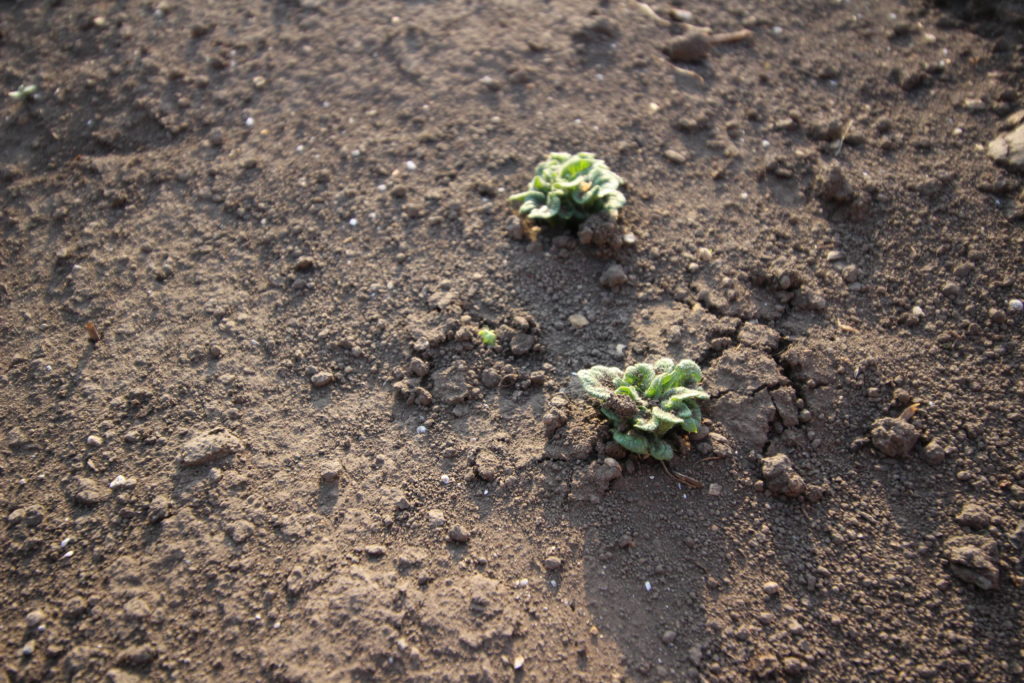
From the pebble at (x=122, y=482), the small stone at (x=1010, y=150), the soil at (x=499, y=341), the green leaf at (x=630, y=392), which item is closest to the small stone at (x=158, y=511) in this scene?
the soil at (x=499, y=341)

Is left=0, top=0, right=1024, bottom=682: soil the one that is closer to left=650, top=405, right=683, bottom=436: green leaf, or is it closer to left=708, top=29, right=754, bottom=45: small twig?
left=708, top=29, right=754, bottom=45: small twig

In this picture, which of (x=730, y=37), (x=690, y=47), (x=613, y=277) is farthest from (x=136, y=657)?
(x=730, y=37)

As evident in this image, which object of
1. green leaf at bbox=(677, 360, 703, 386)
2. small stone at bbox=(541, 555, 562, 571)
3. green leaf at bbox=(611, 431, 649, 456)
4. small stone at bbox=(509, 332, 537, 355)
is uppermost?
green leaf at bbox=(677, 360, 703, 386)

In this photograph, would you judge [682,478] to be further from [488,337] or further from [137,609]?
[137,609]

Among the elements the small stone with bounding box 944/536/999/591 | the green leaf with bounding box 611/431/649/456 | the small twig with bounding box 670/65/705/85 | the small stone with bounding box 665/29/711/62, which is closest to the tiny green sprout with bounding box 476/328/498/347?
the green leaf with bounding box 611/431/649/456

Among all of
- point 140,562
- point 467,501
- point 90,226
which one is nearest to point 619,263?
point 467,501

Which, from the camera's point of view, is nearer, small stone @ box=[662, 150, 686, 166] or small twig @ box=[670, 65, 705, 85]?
small stone @ box=[662, 150, 686, 166]

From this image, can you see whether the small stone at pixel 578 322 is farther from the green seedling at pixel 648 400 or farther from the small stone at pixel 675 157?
the small stone at pixel 675 157
